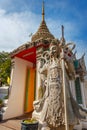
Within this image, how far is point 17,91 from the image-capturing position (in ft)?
20.2

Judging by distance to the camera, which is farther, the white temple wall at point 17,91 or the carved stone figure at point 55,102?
the white temple wall at point 17,91

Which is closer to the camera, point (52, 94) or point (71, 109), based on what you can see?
point (71, 109)

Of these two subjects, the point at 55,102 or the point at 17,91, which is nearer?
the point at 55,102

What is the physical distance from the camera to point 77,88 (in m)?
4.99

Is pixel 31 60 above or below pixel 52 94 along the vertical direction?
above

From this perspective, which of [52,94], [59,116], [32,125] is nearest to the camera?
[59,116]

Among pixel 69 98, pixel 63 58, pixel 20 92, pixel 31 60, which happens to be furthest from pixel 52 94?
pixel 31 60

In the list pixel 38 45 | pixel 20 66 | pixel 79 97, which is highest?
pixel 38 45

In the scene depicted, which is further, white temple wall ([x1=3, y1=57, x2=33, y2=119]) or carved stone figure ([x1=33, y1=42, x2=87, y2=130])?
white temple wall ([x1=3, y1=57, x2=33, y2=119])

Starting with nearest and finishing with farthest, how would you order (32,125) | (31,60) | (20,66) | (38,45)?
(32,125) < (38,45) < (20,66) < (31,60)

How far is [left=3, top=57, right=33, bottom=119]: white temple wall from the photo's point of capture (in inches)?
223

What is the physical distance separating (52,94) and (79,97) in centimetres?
274

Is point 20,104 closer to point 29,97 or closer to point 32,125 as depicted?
point 29,97

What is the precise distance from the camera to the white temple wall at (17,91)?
5.66 metres
